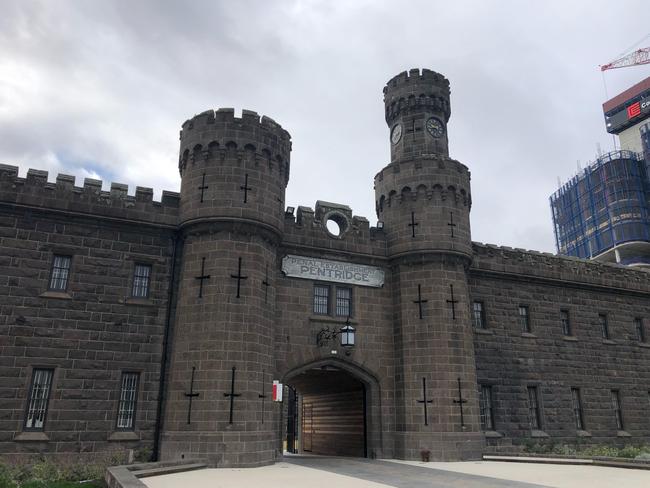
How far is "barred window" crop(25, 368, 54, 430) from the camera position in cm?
1597

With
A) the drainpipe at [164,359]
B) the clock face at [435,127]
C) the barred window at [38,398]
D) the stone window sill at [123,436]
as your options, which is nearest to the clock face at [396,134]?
the clock face at [435,127]

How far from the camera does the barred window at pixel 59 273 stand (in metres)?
17.4

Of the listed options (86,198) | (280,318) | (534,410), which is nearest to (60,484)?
(280,318)

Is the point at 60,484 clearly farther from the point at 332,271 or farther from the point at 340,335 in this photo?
the point at 332,271

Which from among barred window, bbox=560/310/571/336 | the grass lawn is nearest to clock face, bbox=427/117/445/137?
barred window, bbox=560/310/571/336

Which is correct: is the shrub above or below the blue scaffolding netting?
below

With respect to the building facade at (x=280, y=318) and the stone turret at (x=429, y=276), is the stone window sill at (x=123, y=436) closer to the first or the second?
the building facade at (x=280, y=318)

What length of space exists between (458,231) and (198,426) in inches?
501

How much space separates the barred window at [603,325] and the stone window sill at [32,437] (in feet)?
81.9

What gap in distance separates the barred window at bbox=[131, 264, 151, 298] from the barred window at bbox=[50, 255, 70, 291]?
2.14 m

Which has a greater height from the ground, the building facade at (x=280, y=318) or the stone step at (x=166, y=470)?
the building facade at (x=280, y=318)

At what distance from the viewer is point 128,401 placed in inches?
682

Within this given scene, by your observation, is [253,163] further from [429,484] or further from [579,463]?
[579,463]

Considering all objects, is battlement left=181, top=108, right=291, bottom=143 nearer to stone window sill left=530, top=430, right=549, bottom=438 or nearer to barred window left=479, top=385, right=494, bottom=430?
barred window left=479, top=385, right=494, bottom=430
